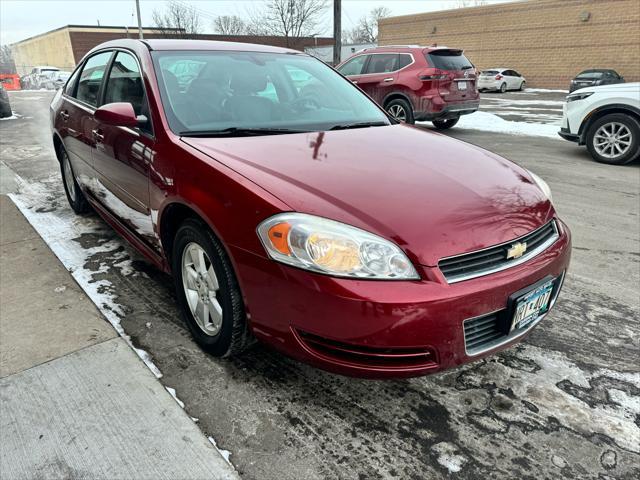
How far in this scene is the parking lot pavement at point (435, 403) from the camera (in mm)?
1821

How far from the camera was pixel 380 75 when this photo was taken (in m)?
9.62

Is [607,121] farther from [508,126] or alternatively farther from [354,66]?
[354,66]

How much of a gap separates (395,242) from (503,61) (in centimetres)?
3609

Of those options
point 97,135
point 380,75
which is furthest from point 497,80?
point 97,135

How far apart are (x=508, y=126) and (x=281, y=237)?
35.1 feet

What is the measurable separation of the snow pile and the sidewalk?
9.47 meters

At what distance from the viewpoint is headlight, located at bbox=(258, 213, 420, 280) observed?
5.64 feet

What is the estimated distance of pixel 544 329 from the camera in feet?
8.95

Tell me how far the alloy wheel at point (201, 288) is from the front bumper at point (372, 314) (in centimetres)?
37

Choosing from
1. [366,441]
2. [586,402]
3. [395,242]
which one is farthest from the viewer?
[586,402]

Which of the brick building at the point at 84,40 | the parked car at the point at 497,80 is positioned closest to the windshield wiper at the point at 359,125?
the parked car at the point at 497,80

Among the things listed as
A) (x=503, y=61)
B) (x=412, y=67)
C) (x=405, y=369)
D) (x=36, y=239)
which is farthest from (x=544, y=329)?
(x=503, y=61)

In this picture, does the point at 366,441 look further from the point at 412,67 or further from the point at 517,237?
the point at 412,67

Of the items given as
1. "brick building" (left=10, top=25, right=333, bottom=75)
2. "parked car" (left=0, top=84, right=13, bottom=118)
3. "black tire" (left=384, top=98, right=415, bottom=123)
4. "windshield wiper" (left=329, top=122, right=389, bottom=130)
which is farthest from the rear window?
"brick building" (left=10, top=25, right=333, bottom=75)
